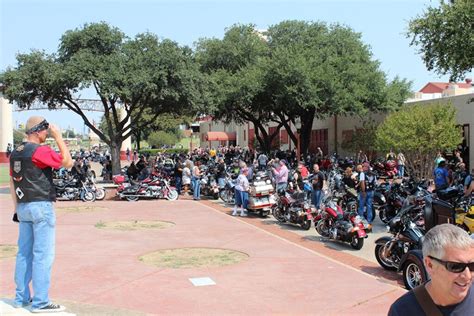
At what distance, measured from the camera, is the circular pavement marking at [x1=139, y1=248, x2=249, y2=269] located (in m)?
8.64

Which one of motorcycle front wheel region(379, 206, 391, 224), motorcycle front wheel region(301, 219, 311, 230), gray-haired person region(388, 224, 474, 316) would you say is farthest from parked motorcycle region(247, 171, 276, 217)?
gray-haired person region(388, 224, 474, 316)

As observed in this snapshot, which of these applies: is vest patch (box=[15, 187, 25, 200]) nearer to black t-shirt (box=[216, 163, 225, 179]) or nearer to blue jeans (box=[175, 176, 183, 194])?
black t-shirt (box=[216, 163, 225, 179])

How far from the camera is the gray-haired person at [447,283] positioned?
2.36 metres

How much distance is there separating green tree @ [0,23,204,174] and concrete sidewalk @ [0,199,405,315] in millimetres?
10605

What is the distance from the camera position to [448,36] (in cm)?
1570

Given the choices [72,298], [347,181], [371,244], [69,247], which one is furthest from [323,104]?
[72,298]

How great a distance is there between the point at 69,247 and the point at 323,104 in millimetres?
21597

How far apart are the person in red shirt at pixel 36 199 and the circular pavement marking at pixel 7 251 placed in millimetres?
4203

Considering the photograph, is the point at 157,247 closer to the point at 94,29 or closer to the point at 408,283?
the point at 408,283

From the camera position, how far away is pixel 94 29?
2416cm

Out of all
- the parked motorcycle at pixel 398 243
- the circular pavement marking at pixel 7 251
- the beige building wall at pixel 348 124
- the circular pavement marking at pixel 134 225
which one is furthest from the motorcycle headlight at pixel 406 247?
the beige building wall at pixel 348 124

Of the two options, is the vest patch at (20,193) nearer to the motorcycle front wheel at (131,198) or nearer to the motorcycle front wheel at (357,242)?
the motorcycle front wheel at (357,242)

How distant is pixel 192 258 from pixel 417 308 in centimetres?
706

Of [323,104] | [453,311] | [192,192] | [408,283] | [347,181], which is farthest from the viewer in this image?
[323,104]
